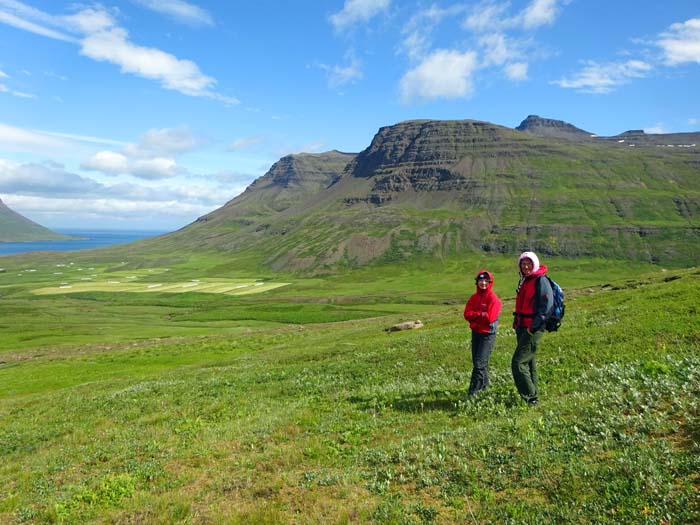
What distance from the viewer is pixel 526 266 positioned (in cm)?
1490

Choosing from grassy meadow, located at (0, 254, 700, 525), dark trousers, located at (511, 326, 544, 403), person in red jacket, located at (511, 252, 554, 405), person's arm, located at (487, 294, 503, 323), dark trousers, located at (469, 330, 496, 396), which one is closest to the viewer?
grassy meadow, located at (0, 254, 700, 525)

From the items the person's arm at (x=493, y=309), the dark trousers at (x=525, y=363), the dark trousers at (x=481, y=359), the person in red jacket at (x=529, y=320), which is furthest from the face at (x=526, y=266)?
the dark trousers at (x=481, y=359)

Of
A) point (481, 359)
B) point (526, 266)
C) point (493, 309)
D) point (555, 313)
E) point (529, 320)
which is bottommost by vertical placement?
point (481, 359)

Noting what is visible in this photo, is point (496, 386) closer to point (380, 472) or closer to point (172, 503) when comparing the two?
point (380, 472)

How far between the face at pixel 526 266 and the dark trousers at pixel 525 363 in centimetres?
180

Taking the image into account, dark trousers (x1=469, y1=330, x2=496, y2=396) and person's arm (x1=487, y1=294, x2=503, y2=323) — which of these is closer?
person's arm (x1=487, y1=294, x2=503, y2=323)

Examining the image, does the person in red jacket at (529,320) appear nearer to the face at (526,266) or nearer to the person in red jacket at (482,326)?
the face at (526,266)

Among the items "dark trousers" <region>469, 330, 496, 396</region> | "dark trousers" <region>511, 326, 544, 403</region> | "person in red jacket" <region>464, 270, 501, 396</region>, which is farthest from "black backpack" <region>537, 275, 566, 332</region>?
"dark trousers" <region>469, 330, 496, 396</region>

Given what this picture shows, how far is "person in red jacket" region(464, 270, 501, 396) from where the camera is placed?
16.4m

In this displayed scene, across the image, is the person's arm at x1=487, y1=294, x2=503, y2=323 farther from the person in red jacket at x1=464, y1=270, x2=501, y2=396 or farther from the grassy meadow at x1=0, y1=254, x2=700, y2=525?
the grassy meadow at x1=0, y1=254, x2=700, y2=525

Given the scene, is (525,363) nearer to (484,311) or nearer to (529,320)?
(529,320)

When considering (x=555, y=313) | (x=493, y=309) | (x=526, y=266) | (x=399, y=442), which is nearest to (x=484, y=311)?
(x=493, y=309)

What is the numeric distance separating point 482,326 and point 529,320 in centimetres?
216

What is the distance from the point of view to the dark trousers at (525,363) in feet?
47.7
